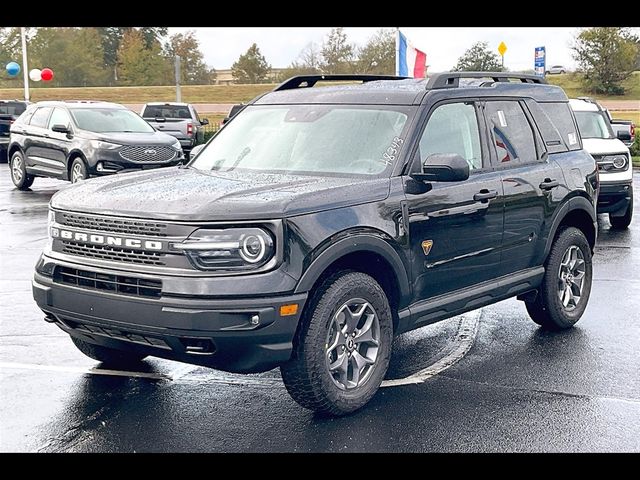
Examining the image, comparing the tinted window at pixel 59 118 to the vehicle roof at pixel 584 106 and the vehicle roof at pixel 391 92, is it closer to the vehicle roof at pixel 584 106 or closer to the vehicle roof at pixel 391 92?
the vehicle roof at pixel 584 106

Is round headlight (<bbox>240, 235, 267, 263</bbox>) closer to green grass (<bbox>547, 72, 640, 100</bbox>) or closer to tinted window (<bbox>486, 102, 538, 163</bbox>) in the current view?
tinted window (<bbox>486, 102, 538, 163</bbox>)

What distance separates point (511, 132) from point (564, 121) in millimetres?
943

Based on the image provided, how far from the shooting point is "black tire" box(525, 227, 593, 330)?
22.0 feet

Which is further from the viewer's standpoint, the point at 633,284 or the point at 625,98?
the point at 625,98

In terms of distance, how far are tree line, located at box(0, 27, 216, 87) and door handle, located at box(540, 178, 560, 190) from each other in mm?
59683

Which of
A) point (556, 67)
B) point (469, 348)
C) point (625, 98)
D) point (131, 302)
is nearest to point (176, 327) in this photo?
point (131, 302)

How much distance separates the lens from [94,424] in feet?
15.4

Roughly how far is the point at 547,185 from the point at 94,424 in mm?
3825

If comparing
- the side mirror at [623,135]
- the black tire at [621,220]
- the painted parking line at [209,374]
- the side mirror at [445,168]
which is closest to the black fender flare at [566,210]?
the painted parking line at [209,374]

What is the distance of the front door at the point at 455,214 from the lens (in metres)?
5.33

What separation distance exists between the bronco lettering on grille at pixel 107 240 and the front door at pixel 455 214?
5.41ft

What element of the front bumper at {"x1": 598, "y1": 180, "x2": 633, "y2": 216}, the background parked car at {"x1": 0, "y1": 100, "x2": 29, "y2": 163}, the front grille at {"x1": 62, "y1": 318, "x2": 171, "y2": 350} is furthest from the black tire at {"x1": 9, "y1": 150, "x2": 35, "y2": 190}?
the front grille at {"x1": 62, "y1": 318, "x2": 171, "y2": 350}
